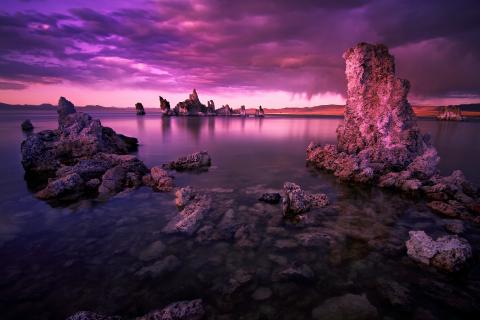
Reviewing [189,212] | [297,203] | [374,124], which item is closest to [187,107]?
[374,124]

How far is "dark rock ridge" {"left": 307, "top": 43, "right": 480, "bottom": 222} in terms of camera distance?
17125mm

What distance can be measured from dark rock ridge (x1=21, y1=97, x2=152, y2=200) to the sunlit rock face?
54.7 feet

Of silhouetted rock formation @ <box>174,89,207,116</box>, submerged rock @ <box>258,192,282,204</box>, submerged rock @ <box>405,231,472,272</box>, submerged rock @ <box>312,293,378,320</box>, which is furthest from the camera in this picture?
silhouetted rock formation @ <box>174,89,207,116</box>

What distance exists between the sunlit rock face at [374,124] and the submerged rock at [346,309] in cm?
1352

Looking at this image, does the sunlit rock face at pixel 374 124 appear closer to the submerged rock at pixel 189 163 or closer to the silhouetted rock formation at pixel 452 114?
the submerged rock at pixel 189 163

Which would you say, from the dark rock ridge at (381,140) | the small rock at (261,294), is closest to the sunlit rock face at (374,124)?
the dark rock ridge at (381,140)

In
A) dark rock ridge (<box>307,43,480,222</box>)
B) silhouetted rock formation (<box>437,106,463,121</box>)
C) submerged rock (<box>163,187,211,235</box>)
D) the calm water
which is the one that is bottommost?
the calm water

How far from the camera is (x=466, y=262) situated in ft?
26.8

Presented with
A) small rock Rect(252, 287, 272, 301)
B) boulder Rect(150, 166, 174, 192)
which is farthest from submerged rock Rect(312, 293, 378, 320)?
boulder Rect(150, 166, 174, 192)

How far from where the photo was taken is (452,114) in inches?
6137

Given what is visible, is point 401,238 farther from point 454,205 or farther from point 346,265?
point 454,205

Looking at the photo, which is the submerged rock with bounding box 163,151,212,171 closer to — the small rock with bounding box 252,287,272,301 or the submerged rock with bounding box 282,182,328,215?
the submerged rock with bounding box 282,182,328,215

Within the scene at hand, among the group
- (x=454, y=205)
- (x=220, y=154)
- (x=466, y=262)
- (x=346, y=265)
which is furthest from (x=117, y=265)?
(x=220, y=154)

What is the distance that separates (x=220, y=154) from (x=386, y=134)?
17.9 metres
